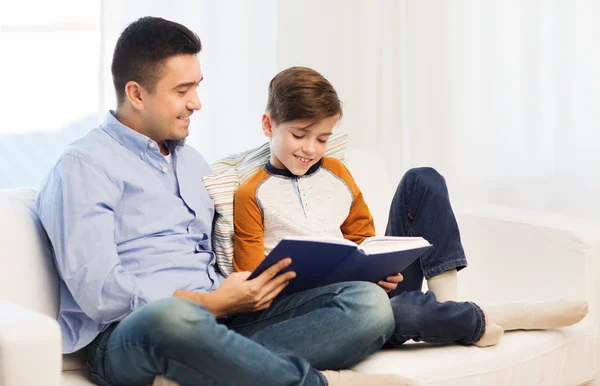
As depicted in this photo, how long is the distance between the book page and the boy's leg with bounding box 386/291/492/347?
0.43 ft

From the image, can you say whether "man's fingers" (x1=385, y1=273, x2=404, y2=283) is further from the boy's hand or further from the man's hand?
the man's hand

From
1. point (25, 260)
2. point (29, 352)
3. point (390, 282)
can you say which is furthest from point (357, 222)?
point (29, 352)

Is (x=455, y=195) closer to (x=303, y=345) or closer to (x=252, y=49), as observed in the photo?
(x=252, y=49)

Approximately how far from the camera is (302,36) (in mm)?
3428

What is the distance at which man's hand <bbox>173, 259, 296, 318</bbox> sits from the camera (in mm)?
1644

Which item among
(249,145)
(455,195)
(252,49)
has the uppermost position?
(252,49)

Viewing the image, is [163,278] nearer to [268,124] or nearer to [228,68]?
[268,124]

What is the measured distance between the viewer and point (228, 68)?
3.11m

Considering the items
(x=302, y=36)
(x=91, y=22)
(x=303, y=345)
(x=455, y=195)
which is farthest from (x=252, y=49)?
(x=303, y=345)

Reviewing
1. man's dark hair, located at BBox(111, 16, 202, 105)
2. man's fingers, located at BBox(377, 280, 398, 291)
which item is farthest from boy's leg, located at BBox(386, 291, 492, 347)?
man's dark hair, located at BBox(111, 16, 202, 105)

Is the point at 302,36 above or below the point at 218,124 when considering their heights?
above

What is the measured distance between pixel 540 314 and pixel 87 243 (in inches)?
39.2

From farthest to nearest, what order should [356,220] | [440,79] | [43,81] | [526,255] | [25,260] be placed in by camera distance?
[440,79], [43,81], [526,255], [356,220], [25,260]

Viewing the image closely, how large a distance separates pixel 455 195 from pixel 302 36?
36.4 inches
